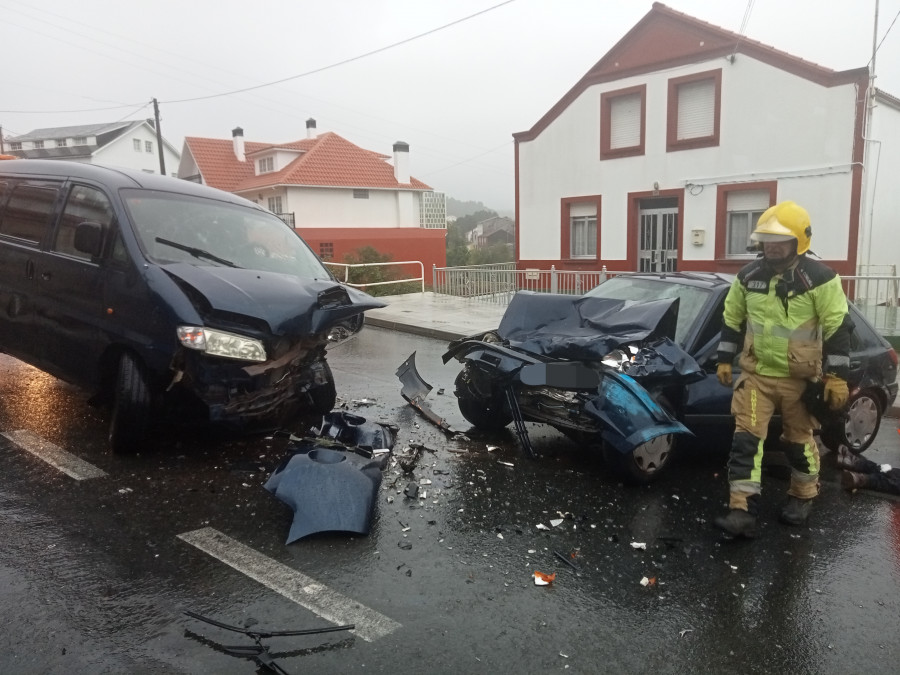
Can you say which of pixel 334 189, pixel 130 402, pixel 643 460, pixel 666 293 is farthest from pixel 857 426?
pixel 334 189

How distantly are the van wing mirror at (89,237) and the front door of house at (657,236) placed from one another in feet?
54.3

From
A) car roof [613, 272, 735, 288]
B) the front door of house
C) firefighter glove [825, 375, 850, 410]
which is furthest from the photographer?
the front door of house

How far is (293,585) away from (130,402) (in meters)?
2.03

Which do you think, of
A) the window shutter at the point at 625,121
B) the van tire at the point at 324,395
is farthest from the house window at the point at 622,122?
the van tire at the point at 324,395

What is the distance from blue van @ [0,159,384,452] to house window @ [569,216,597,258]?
16.1 meters

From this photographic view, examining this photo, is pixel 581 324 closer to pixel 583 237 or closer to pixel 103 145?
pixel 583 237

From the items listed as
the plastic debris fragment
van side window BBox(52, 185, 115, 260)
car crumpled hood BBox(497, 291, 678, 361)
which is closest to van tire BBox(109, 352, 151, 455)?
van side window BBox(52, 185, 115, 260)

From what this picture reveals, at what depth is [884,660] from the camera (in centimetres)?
273

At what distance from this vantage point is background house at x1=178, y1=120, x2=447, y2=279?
3139cm

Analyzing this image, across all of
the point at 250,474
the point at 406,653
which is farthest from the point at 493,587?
the point at 250,474

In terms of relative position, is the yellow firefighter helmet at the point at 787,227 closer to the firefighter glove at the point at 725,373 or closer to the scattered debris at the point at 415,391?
the firefighter glove at the point at 725,373

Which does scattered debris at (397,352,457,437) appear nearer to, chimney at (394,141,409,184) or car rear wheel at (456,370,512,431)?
car rear wheel at (456,370,512,431)

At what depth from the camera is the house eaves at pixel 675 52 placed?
15969 mm

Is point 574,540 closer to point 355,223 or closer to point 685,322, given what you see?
point 685,322
